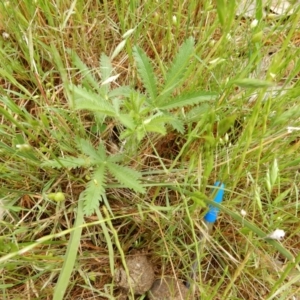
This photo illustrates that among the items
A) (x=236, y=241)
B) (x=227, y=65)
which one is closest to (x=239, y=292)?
(x=236, y=241)

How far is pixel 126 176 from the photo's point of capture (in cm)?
85

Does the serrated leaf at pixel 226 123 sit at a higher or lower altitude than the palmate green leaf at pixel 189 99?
higher

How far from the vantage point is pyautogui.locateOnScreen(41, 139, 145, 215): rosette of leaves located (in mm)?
813

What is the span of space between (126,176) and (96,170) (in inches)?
2.7

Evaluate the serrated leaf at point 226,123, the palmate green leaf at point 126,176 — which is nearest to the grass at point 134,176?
the palmate green leaf at point 126,176

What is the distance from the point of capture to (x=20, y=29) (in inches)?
41.5

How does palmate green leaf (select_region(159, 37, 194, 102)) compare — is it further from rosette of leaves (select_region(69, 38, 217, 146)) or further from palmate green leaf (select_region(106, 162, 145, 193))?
palmate green leaf (select_region(106, 162, 145, 193))

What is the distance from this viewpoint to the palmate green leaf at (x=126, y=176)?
826 millimetres

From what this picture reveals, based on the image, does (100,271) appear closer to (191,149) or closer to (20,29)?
(191,149)

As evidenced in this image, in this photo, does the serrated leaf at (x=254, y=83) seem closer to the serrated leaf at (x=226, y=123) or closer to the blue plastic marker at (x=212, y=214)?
the serrated leaf at (x=226, y=123)

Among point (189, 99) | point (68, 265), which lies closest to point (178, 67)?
point (189, 99)

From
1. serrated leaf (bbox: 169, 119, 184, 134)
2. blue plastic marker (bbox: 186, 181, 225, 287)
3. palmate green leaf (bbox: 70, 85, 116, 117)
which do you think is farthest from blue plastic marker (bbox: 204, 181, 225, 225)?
palmate green leaf (bbox: 70, 85, 116, 117)

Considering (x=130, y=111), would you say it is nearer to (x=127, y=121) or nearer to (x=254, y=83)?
(x=127, y=121)

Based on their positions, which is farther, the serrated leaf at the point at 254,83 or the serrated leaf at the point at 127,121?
the serrated leaf at the point at 127,121
